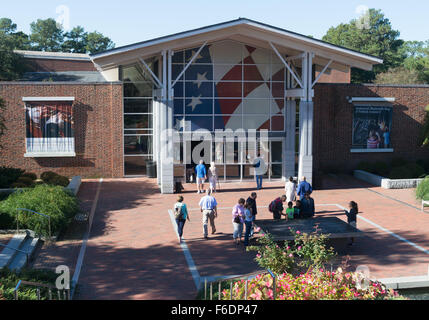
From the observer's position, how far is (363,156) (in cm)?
2848

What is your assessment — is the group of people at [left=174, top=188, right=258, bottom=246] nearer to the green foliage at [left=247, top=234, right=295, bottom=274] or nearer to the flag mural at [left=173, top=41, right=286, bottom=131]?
the green foliage at [left=247, top=234, right=295, bottom=274]

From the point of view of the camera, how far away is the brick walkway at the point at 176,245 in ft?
37.9

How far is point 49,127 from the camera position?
25953 millimetres

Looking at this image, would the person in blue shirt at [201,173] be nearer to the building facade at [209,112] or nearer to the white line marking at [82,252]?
the building facade at [209,112]

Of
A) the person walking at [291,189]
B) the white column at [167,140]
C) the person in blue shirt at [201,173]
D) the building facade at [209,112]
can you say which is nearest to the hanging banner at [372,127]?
the building facade at [209,112]

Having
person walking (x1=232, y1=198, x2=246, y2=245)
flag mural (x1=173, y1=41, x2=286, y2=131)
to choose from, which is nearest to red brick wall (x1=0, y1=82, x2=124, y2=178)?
flag mural (x1=173, y1=41, x2=286, y2=131)

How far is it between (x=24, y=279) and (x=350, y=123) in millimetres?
21554

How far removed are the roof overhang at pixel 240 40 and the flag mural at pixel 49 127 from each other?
472cm

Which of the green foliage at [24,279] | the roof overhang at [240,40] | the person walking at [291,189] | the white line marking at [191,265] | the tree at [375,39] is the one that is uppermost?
the tree at [375,39]

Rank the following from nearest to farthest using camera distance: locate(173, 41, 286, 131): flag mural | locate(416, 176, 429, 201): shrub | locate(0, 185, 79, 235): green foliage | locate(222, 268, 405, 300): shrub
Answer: locate(222, 268, 405, 300): shrub < locate(0, 185, 79, 235): green foliage < locate(416, 176, 429, 201): shrub < locate(173, 41, 286, 131): flag mural

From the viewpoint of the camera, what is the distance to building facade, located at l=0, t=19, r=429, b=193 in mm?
23094

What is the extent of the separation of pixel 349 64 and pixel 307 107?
2960 mm

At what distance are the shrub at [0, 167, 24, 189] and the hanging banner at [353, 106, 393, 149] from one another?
17.5m

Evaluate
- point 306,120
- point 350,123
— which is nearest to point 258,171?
point 306,120
